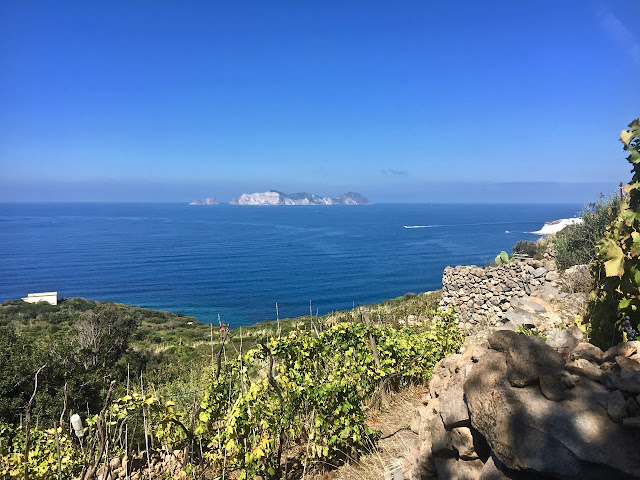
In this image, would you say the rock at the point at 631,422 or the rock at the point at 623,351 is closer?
the rock at the point at 631,422

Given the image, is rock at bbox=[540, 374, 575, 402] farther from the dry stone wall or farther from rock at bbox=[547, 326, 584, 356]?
the dry stone wall

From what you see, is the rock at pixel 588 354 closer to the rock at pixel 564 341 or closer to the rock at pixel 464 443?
the rock at pixel 564 341

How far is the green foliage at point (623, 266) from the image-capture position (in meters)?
4.03

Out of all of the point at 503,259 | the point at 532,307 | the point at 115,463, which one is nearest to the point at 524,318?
the point at 532,307

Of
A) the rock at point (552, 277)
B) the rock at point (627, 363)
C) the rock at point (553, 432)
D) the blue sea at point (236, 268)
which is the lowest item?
the blue sea at point (236, 268)

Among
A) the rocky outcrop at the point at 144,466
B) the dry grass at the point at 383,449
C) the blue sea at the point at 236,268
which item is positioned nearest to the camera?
the dry grass at the point at 383,449

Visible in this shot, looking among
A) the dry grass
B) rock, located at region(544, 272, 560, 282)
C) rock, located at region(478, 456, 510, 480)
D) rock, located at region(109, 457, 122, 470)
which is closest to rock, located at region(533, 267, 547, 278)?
rock, located at region(544, 272, 560, 282)

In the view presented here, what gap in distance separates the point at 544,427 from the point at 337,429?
2939mm

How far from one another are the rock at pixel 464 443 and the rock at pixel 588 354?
3.53 ft

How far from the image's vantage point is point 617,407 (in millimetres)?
2314

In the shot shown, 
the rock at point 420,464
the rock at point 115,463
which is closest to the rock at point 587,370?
the rock at point 420,464

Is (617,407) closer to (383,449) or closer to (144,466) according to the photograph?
(383,449)

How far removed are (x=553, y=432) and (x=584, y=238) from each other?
1401cm

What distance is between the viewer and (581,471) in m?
2.23
